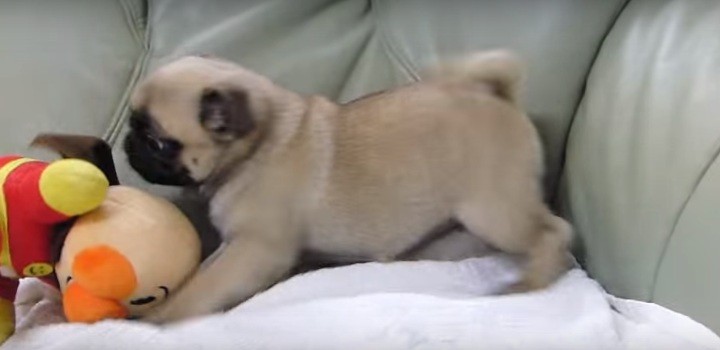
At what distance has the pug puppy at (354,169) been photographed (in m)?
1.25

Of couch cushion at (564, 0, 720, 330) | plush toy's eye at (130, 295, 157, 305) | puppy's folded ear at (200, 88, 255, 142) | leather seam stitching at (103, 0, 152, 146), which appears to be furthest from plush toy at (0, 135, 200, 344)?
couch cushion at (564, 0, 720, 330)

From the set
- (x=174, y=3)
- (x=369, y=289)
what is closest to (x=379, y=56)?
(x=174, y=3)

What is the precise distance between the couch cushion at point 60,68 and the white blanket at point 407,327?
32cm

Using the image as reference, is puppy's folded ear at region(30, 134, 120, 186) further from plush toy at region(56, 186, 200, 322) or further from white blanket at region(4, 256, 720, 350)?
white blanket at region(4, 256, 720, 350)

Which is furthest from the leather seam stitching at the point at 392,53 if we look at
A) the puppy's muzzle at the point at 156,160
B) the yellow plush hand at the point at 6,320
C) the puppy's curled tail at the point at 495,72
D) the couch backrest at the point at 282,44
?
the yellow plush hand at the point at 6,320

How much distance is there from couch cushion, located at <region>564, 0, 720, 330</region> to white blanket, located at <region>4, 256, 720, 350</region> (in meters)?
0.06

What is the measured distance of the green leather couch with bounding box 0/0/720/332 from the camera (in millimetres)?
1337

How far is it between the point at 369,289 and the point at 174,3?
1.69ft

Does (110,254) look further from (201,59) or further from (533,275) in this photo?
(533,275)

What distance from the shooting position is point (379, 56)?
149 cm

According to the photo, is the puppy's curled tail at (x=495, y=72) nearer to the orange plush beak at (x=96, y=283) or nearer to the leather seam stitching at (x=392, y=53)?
the leather seam stitching at (x=392, y=53)

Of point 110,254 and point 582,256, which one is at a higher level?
point 110,254

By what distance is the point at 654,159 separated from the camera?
125 cm

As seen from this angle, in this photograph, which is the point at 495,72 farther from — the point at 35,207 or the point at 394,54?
the point at 35,207
